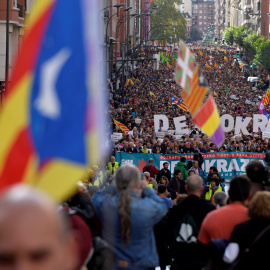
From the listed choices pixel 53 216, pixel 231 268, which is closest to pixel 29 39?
pixel 53 216

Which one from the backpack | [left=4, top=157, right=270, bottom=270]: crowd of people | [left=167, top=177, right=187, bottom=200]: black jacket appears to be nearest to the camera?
[left=4, top=157, right=270, bottom=270]: crowd of people

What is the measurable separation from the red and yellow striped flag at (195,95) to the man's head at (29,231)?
192 inches

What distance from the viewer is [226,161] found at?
1694 centimetres

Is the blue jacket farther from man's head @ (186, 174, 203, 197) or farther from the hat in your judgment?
the hat

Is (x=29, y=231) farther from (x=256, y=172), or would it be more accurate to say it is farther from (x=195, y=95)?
(x=195, y=95)

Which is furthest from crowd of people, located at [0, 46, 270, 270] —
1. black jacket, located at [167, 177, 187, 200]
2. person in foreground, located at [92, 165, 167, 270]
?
black jacket, located at [167, 177, 187, 200]

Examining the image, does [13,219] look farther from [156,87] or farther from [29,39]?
[156,87]

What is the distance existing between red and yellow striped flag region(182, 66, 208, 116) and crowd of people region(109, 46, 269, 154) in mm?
10745

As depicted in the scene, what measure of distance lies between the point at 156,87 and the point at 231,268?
58100mm

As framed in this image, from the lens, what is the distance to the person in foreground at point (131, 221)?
4676 millimetres

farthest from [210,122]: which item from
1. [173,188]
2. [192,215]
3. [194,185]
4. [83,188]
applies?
[173,188]

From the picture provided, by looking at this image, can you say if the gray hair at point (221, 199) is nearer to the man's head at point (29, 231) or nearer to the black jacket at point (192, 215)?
the black jacket at point (192, 215)

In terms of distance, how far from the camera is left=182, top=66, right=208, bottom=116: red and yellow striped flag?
6714 mm

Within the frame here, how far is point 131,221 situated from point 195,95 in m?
2.40
